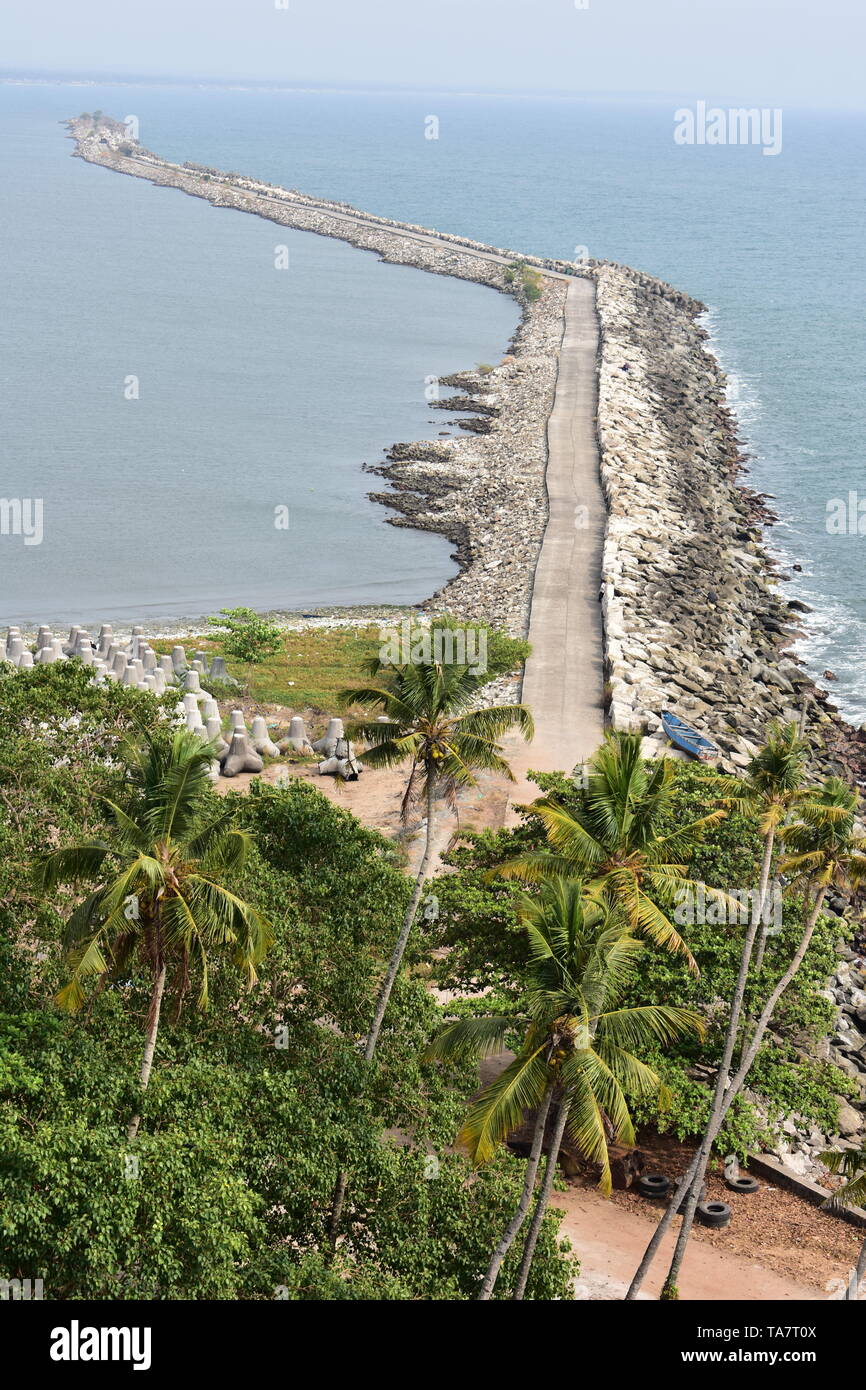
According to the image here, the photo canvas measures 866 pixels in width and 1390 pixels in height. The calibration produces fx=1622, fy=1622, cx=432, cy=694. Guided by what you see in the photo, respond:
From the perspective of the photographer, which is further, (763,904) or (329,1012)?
(763,904)

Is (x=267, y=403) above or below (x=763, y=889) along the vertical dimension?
above

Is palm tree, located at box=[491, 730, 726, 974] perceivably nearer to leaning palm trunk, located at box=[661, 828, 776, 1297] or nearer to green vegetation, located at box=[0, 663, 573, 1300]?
leaning palm trunk, located at box=[661, 828, 776, 1297]

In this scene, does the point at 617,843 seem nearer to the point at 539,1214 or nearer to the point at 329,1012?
the point at 539,1214

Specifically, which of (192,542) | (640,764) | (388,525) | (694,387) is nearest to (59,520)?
(192,542)

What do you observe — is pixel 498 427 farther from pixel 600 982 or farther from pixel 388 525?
pixel 600 982

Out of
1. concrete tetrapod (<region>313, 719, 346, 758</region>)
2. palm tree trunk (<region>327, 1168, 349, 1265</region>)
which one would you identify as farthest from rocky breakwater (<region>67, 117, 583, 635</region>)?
palm tree trunk (<region>327, 1168, 349, 1265</region>)

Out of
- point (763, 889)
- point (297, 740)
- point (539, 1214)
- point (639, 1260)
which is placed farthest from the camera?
point (297, 740)

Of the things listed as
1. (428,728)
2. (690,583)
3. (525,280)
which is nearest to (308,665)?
(690,583)
